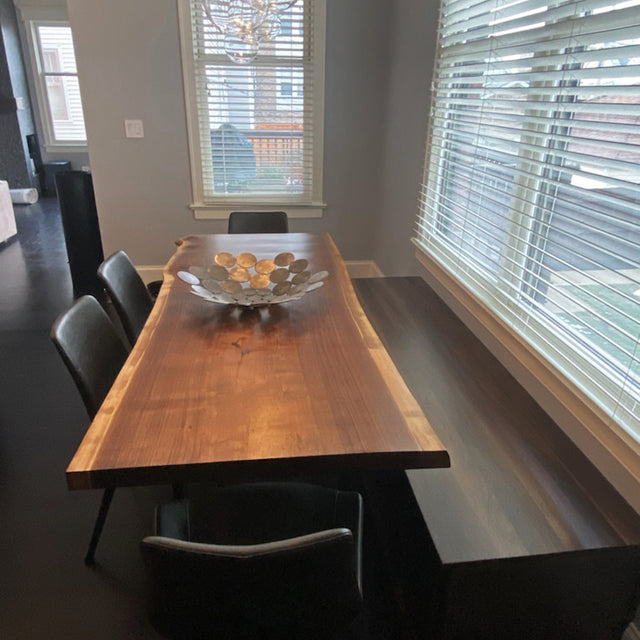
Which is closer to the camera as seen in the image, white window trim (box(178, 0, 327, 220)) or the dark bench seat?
the dark bench seat

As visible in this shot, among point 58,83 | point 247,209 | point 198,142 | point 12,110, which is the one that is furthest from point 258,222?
point 58,83

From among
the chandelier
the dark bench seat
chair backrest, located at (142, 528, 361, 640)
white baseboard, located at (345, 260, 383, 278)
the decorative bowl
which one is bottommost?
white baseboard, located at (345, 260, 383, 278)

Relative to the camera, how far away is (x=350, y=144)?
360 cm

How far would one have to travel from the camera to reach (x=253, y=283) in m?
1.72

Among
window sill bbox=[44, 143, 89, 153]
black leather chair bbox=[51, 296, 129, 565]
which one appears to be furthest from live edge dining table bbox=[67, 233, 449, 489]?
window sill bbox=[44, 143, 89, 153]

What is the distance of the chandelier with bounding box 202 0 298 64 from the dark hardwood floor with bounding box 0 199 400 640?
1791mm

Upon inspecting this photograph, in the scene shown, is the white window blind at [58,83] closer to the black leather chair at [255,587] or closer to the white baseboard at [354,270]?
the white baseboard at [354,270]

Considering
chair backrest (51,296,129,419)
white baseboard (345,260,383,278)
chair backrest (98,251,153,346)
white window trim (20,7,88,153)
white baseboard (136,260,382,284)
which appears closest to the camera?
chair backrest (51,296,129,419)

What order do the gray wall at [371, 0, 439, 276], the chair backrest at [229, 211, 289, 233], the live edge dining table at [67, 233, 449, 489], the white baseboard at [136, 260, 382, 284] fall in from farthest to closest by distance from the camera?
the white baseboard at [136, 260, 382, 284] < the chair backrest at [229, 211, 289, 233] < the gray wall at [371, 0, 439, 276] < the live edge dining table at [67, 233, 449, 489]

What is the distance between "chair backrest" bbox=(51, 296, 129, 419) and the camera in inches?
53.8

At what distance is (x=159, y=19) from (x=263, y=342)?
2683mm

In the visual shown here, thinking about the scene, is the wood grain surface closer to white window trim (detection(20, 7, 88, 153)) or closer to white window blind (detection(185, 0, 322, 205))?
white window blind (detection(185, 0, 322, 205))

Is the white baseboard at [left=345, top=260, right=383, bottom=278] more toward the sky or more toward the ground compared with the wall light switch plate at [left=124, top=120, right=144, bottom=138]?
more toward the ground

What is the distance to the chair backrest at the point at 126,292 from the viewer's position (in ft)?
5.96
